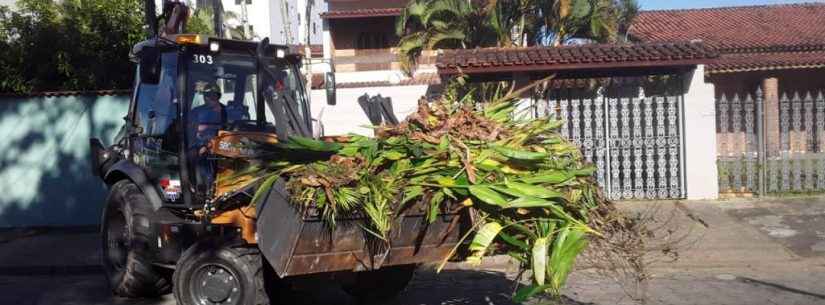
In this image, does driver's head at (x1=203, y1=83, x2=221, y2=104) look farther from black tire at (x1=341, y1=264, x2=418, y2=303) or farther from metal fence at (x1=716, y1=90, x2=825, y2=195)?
metal fence at (x1=716, y1=90, x2=825, y2=195)

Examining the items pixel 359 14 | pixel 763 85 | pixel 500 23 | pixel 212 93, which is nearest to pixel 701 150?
pixel 500 23

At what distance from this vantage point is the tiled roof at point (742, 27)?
83.0 ft

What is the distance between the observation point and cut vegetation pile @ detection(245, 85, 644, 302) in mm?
5477

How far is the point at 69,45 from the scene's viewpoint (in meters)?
14.0

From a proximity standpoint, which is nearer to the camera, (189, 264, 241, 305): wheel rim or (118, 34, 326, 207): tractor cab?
(189, 264, 241, 305): wheel rim

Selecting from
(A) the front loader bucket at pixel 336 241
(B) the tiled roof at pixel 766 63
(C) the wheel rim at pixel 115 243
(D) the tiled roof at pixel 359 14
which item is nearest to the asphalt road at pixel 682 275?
(C) the wheel rim at pixel 115 243

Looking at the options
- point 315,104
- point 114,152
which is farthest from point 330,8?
point 114,152

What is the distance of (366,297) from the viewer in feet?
26.6

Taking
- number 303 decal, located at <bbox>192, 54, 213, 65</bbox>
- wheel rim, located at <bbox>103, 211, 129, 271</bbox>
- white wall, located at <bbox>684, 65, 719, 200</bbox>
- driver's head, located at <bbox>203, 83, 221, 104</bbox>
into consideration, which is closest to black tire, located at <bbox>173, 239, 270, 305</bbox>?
driver's head, located at <bbox>203, 83, 221, 104</bbox>

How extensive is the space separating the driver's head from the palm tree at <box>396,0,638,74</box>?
11.8 m

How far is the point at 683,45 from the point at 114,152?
31.8 feet

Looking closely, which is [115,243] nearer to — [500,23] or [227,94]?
[227,94]

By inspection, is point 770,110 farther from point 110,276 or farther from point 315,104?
point 110,276

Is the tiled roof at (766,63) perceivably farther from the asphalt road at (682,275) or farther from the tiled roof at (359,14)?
the tiled roof at (359,14)
